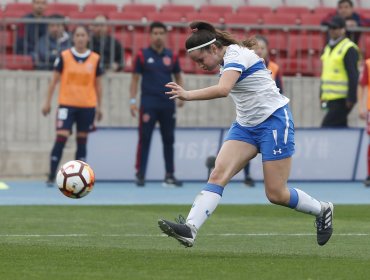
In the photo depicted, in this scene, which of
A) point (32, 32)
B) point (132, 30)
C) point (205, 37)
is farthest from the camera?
point (132, 30)

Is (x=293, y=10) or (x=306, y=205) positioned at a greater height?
(x=293, y=10)

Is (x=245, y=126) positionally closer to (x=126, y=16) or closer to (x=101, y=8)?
(x=126, y=16)

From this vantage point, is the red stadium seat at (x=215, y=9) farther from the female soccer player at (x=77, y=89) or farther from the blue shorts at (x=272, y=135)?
the blue shorts at (x=272, y=135)

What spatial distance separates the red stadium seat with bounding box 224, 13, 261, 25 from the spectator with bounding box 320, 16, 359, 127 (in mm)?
4106

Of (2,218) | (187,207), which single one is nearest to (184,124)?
(187,207)

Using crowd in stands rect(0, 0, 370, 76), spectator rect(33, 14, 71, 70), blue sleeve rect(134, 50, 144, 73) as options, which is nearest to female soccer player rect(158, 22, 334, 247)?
blue sleeve rect(134, 50, 144, 73)

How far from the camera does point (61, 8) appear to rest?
23.5 meters

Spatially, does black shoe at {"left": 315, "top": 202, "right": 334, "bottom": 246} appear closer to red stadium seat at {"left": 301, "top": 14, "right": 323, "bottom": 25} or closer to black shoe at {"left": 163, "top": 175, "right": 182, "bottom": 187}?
black shoe at {"left": 163, "top": 175, "right": 182, "bottom": 187}

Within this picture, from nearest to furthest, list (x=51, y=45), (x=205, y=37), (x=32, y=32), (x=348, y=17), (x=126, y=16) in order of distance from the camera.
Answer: (x=205, y=37), (x=51, y=45), (x=32, y=32), (x=348, y=17), (x=126, y=16)

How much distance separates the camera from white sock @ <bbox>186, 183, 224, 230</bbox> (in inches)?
381

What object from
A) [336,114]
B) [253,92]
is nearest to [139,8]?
[336,114]

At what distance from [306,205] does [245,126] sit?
2.89ft

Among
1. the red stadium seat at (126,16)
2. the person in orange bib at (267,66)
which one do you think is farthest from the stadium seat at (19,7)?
the person in orange bib at (267,66)

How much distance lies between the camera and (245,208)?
1495 cm
